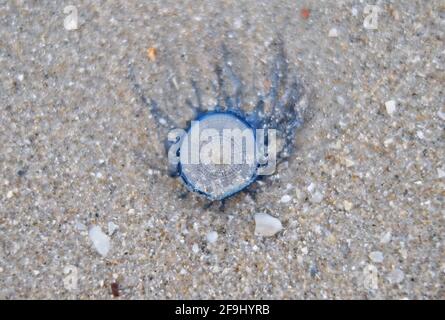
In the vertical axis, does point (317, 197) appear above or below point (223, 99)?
below

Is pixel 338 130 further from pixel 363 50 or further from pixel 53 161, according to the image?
pixel 53 161

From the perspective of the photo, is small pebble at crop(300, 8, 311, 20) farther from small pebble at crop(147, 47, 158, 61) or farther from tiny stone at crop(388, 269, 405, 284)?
tiny stone at crop(388, 269, 405, 284)

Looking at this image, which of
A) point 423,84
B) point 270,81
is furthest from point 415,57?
point 270,81

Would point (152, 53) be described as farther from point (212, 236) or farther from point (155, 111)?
point (212, 236)

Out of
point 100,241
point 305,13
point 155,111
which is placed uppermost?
point 305,13

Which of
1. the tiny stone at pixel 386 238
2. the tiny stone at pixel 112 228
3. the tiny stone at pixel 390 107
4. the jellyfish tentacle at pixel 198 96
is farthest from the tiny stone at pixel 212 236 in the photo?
the tiny stone at pixel 390 107

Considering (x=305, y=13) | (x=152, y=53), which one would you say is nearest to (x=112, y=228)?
(x=152, y=53)

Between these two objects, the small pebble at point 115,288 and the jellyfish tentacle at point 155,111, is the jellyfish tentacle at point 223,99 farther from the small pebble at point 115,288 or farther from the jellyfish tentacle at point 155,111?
the small pebble at point 115,288
